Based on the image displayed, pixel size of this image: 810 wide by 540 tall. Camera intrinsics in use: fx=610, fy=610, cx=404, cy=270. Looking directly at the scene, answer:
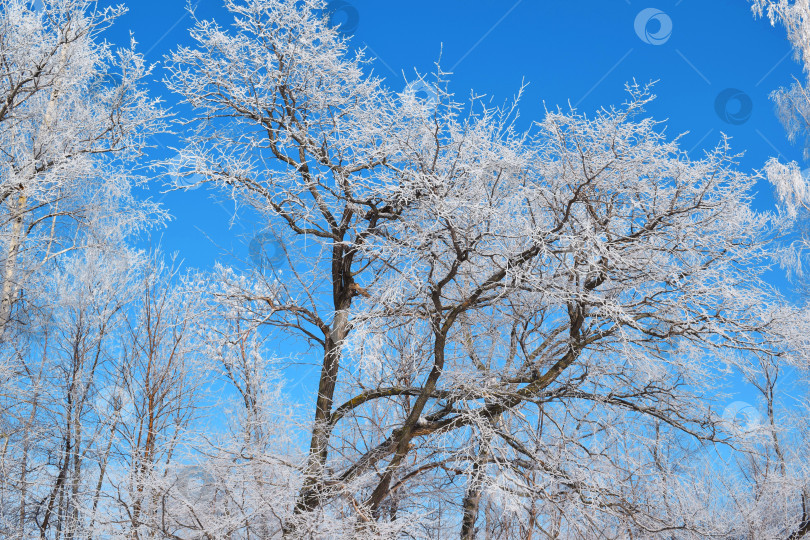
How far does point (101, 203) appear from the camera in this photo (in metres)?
11.3

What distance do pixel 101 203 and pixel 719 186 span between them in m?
10.2

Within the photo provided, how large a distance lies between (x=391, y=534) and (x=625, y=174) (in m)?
4.47

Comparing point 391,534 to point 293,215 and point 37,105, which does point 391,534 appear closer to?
point 293,215

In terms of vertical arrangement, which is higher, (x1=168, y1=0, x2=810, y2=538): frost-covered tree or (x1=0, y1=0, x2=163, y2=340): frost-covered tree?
(x1=0, y1=0, x2=163, y2=340): frost-covered tree

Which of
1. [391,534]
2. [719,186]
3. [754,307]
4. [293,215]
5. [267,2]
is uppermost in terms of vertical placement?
[267,2]

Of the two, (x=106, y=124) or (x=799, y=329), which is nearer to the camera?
(x=799, y=329)

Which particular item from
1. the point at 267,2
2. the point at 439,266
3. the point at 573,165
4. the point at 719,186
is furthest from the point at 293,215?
the point at 719,186

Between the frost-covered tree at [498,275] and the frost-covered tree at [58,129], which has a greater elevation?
the frost-covered tree at [58,129]

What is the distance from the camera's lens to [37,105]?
10.6 meters

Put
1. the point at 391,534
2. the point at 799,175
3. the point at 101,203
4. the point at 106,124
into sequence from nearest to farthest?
the point at 391,534
the point at 106,124
the point at 101,203
the point at 799,175

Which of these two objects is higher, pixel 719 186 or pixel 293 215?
pixel 293 215

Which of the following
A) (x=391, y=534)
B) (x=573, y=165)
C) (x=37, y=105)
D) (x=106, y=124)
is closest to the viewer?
(x=391, y=534)

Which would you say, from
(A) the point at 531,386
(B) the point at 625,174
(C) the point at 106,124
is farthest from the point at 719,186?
(C) the point at 106,124

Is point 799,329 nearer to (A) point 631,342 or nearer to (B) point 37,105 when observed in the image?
(A) point 631,342
